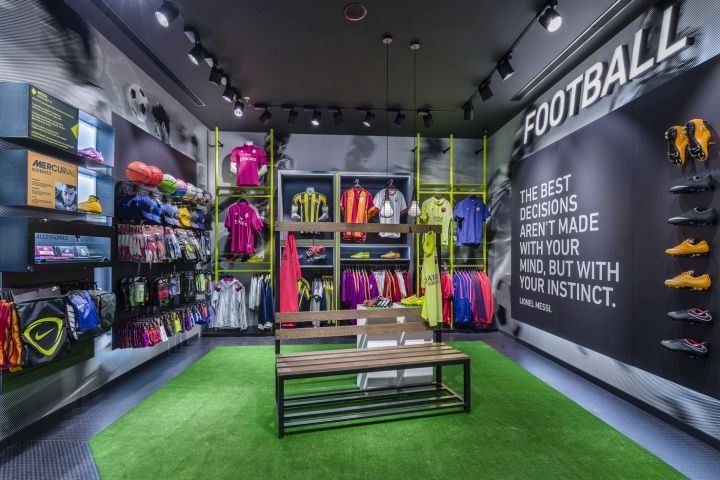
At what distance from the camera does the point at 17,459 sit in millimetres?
2242

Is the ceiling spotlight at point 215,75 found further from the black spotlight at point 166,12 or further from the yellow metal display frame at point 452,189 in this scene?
the yellow metal display frame at point 452,189

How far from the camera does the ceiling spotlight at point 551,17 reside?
2.69 meters

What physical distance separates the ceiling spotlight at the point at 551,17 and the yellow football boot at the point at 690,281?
206cm

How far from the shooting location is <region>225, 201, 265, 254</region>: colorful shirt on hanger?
532 cm

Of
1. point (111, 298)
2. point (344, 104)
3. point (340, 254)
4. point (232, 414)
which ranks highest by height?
point (344, 104)

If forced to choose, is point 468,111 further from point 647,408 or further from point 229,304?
point 229,304

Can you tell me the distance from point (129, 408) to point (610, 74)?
5211mm

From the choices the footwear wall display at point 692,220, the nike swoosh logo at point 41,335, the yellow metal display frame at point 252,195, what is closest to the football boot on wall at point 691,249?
the footwear wall display at point 692,220

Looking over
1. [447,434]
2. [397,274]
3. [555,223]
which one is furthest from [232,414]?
[555,223]

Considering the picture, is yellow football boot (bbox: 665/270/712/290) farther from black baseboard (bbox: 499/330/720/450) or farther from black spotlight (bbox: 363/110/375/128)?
black spotlight (bbox: 363/110/375/128)

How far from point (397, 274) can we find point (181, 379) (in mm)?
3138

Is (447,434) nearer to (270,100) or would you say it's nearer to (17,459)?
(17,459)

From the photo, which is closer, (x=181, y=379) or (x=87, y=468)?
(x=87, y=468)

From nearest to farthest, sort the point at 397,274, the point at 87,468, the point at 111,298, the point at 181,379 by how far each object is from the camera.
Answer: the point at 87,468, the point at 111,298, the point at 181,379, the point at 397,274
